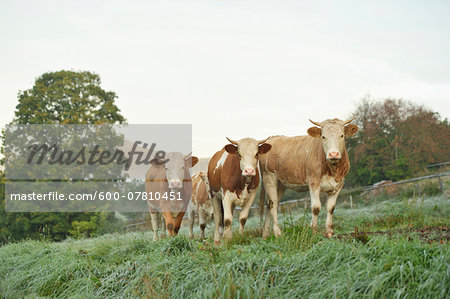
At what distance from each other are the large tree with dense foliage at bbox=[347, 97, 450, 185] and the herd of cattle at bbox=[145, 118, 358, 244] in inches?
1192

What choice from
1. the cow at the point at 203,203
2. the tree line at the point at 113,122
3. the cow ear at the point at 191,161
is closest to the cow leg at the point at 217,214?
the cow ear at the point at 191,161

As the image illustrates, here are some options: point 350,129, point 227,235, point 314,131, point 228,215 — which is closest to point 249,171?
point 228,215

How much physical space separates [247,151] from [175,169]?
90.0 inches

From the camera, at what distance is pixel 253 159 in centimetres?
764

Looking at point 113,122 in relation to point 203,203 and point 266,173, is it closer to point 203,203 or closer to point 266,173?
point 203,203

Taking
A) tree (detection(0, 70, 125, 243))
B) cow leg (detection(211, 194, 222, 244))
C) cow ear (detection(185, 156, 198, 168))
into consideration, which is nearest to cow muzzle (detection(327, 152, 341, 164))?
cow leg (detection(211, 194, 222, 244))

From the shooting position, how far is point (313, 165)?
28.0 ft

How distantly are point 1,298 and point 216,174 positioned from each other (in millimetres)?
4511

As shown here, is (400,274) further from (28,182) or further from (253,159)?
(28,182)

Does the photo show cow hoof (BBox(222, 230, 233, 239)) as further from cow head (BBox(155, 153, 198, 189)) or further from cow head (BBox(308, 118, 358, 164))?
cow head (BBox(308, 118, 358, 164))

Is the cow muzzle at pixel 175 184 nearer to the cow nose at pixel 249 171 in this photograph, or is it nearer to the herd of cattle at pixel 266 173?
the herd of cattle at pixel 266 173

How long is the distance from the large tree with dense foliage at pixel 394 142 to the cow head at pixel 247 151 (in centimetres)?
3182

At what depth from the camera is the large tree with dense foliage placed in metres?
37.2

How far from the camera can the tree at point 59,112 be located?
78.7 feet
